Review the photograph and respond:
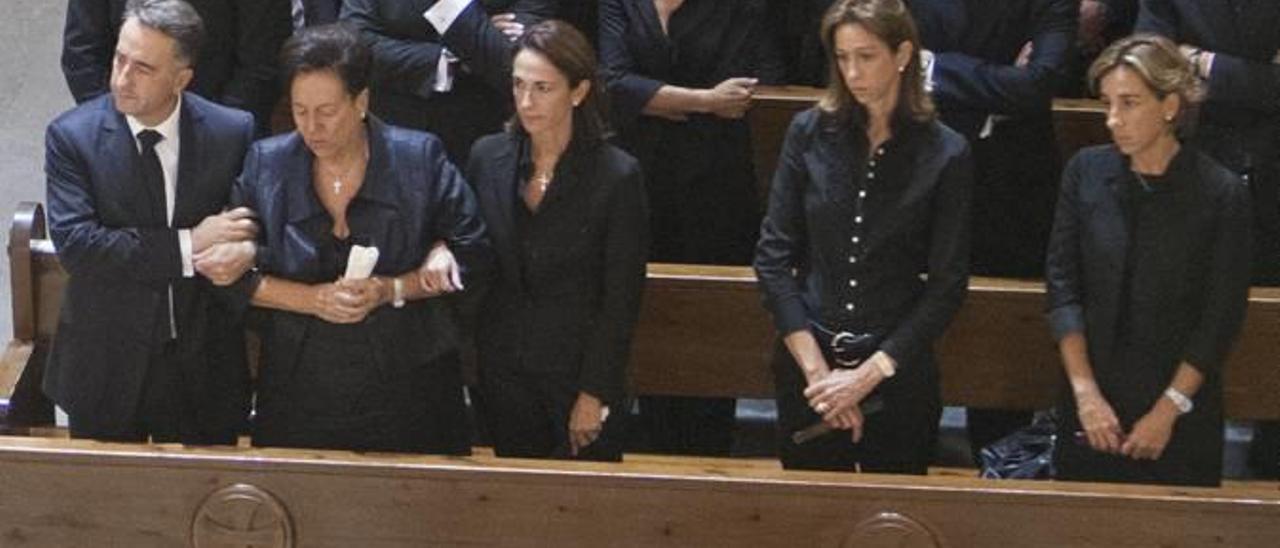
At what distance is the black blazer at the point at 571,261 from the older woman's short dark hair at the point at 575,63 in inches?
1.5

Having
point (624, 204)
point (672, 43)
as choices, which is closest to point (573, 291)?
point (624, 204)

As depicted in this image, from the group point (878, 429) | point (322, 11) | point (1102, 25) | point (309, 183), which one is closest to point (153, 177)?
point (309, 183)

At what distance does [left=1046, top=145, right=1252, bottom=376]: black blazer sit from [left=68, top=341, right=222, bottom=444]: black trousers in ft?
5.57

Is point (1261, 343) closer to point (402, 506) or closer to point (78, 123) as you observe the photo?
point (402, 506)

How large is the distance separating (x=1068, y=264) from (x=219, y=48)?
1956 mm

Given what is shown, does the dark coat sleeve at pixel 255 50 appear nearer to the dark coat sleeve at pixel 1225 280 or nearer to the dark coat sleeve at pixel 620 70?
the dark coat sleeve at pixel 620 70

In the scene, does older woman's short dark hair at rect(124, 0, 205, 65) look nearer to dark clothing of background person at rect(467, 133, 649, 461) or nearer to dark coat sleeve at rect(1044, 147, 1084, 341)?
dark clothing of background person at rect(467, 133, 649, 461)

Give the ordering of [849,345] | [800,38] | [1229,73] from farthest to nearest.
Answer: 1. [800,38]
2. [1229,73]
3. [849,345]

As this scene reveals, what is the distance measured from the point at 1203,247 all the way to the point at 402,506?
5.17 feet

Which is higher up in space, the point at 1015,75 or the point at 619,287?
the point at 1015,75

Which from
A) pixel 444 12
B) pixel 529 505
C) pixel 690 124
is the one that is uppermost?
pixel 444 12

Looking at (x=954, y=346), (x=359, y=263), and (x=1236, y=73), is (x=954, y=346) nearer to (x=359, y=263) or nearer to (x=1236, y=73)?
(x=1236, y=73)

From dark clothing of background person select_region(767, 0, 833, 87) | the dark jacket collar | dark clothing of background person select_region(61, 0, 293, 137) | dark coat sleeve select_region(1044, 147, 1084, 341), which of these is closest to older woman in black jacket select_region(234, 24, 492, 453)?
the dark jacket collar

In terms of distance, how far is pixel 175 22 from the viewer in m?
4.12
